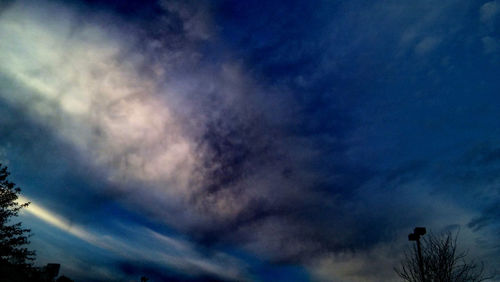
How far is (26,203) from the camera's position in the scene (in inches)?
1185

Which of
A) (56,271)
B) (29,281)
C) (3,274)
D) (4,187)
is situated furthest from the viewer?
(56,271)

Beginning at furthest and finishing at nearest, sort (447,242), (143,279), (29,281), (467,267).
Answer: (143,279) < (29,281) < (447,242) < (467,267)

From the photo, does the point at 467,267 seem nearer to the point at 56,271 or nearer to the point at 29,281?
the point at 29,281

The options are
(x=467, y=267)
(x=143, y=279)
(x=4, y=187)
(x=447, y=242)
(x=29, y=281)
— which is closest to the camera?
(x=467, y=267)

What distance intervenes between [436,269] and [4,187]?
43.4 m

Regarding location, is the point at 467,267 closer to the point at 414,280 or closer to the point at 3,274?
the point at 414,280

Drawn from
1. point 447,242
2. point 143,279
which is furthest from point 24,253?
point 447,242

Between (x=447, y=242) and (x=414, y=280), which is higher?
(x=447, y=242)

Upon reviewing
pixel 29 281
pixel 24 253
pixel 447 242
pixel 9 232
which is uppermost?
pixel 447 242

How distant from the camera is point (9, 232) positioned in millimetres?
29766

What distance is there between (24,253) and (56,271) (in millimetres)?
7318

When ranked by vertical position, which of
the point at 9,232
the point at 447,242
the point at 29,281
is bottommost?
the point at 29,281

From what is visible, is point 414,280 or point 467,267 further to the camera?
point 414,280

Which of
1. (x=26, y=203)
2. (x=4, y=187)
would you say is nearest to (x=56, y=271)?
(x=26, y=203)
